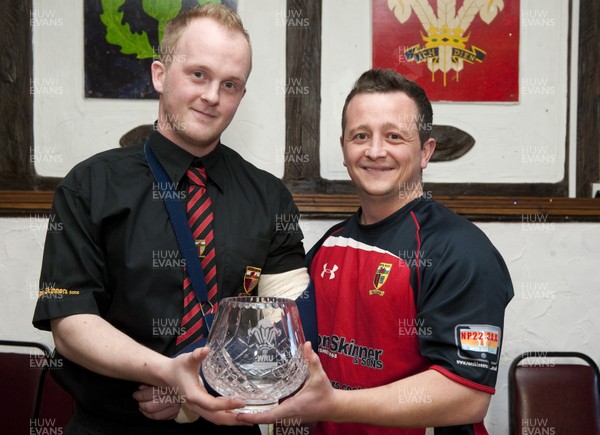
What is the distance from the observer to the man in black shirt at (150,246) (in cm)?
130

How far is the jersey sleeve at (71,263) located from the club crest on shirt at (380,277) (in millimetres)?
682

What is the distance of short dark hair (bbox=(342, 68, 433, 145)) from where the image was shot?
158cm

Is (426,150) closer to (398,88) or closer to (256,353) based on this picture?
(398,88)

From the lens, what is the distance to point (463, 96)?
2504 millimetres

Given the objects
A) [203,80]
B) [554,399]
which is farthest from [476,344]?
[554,399]

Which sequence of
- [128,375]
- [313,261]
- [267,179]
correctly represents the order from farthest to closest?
[313,261], [267,179], [128,375]

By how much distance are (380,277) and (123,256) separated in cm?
65

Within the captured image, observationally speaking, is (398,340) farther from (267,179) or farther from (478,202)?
(478,202)

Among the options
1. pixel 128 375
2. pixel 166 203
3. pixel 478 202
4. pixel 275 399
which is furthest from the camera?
pixel 478 202

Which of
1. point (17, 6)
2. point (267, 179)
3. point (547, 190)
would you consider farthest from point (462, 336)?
point (17, 6)

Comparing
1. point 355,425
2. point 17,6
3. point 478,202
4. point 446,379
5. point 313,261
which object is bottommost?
point 355,425

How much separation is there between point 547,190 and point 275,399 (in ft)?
6.34

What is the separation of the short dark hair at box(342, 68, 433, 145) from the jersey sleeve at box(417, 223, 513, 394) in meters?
0.39

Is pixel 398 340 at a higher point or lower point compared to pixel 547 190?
lower
